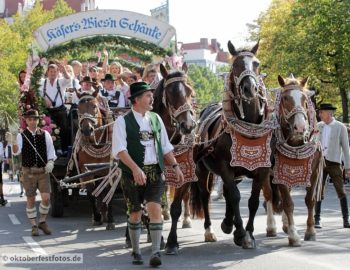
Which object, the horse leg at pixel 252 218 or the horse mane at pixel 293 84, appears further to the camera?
the horse mane at pixel 293 84

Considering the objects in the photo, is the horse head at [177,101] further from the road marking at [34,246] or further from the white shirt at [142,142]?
the road marking at [34,246]

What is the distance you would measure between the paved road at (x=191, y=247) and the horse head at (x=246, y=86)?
176 cm

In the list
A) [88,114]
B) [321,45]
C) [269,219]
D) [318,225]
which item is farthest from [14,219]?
[321,45]

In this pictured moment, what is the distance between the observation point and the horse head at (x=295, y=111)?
32.4ft

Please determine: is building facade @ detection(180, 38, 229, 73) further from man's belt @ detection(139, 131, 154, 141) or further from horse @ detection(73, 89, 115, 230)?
man's belt @ detection(139, 131, 154, 141)

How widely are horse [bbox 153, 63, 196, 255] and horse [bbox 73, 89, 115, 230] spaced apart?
2732 mm

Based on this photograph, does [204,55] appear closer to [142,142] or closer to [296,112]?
[296,112]

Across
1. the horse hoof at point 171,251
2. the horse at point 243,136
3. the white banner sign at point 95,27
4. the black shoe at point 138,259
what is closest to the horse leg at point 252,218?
the horse at point 243,136

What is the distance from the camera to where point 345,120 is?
1281 inches

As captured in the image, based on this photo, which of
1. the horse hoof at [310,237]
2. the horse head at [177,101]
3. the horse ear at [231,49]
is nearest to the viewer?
the horse head at [177,101]

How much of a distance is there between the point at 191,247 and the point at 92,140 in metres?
3.57

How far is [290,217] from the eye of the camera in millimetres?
10023

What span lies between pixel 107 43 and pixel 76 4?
91995 millimetres

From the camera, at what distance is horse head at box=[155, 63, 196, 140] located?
9.22 meters
